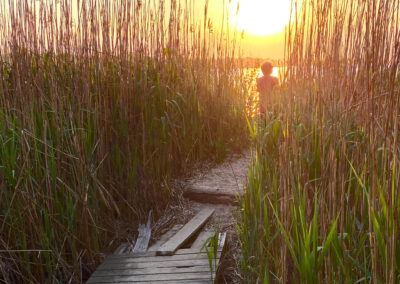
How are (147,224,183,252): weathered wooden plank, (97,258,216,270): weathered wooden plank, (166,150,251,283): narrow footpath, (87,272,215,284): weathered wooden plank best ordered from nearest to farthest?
1. (87,272,215,284): weathered wooden plank
2. (97,258,216,270): weathered wooden plank
3. (166,150,251,283): narrow footpath
4. (147,224,183,252): weathered wooden plank

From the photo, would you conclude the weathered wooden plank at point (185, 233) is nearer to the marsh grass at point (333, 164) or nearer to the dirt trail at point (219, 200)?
the dirt trail at point (219, 200)

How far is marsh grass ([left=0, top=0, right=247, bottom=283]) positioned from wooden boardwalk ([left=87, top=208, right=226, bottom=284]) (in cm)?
13

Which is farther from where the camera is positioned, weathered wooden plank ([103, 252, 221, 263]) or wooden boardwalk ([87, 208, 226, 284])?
weathered wooden plank ([103, 252, 221, 263])

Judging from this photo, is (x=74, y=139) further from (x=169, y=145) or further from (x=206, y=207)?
(x=206, y=207)

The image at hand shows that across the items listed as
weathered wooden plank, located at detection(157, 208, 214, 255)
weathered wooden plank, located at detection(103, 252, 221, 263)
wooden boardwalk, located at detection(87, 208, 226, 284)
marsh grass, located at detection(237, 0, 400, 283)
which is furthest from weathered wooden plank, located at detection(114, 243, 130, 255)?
marsh grass, located at detection(237, 0, 400, 283)

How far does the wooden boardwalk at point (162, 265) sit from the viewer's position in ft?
5.90

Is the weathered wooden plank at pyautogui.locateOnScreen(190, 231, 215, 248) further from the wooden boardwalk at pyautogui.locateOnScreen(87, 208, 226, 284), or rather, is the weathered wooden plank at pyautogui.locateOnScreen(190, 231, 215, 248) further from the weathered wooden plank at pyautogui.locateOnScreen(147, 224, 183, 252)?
the weathered wooden plank at pyautogui.locateOnScreen(147, 224, 183, 252)

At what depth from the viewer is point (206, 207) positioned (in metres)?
2.80

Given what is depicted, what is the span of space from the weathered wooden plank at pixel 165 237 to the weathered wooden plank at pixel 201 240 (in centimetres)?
15

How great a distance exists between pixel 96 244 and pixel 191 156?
4.87 ft

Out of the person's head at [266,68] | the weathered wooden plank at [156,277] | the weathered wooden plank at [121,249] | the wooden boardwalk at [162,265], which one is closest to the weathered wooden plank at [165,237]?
the wooden boardwalk at [162,265]

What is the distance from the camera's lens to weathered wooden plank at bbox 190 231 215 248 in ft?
7.12

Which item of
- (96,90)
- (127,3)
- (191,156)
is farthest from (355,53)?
(191,156)

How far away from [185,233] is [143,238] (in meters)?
0.24
